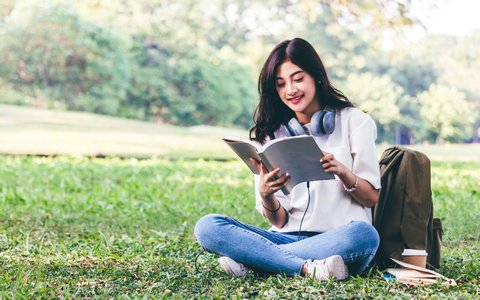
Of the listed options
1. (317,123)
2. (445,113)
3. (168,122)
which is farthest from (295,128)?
(445,113)

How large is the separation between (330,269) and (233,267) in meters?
0.49

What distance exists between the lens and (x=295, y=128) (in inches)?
113

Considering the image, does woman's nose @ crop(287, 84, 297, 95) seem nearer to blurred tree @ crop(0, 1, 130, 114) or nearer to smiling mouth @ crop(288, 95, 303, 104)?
smiling mouth @ crop(288, 95, 303, 104)

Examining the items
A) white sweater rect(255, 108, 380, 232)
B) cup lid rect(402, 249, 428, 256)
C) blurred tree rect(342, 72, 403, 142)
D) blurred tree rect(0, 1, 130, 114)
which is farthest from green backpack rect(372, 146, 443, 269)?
blurred tree rect(342, 72, 403, 142)

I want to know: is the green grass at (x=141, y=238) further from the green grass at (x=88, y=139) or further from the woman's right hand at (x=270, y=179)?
the green grass at (x=88, y=139)

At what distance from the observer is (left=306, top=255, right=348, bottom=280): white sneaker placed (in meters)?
2.51

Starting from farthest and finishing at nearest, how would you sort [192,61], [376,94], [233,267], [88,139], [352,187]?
[376,94]
[192,61]
[88,139]
[233,267]
[352,187]

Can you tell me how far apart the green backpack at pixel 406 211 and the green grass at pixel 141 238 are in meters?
0.18

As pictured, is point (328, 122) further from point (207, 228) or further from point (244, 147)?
point (207, 228)

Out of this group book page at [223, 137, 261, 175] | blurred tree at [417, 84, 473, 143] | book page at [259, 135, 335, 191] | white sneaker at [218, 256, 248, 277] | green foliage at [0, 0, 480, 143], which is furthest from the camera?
blurred tree at [417, 84, 473, 143]

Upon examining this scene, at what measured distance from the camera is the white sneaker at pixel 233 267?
2711 mm

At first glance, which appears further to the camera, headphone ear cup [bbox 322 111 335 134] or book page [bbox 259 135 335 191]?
headphone ear cup [bbox 322 111 335 134]

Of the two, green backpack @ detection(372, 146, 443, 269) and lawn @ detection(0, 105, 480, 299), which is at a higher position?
green backpack @ detection(372, 146, 443, 269)

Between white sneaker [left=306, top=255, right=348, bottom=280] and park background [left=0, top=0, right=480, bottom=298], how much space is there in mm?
61
